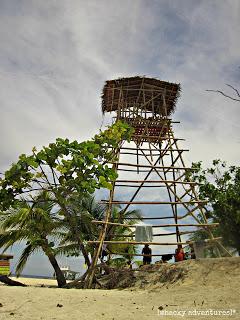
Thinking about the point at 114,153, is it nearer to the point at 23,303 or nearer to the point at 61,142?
the point at 61,142

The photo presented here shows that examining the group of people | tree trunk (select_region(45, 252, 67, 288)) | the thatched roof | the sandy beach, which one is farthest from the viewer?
the thatched roof

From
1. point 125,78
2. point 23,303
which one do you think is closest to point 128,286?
point 23,303

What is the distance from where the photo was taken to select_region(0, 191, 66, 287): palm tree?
1300cm

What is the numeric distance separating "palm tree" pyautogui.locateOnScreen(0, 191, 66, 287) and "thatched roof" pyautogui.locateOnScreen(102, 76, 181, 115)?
5001mm

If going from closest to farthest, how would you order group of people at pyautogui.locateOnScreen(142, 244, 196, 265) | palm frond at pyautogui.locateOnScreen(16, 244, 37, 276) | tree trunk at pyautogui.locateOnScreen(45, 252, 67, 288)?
group of people at pyautogui.locateOnScreen(142, 244, 196, 265) → tree trunk at pyautogui.locateOnScreen(45, 252, 67, 288) → palm frond at pyautogui.locateOnScreen(16, 244, 37, 276)

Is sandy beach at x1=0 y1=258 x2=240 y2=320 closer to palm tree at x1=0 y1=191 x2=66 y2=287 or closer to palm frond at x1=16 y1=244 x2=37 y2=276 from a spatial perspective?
palm tree at x1=0 y1=191 x2=66 y2=287

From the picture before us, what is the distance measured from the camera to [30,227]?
13.7 meters

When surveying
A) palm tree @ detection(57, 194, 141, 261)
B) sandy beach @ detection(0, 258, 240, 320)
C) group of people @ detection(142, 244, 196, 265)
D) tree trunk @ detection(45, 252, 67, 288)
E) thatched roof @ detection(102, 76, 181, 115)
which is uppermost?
thatched roof @ detection(102, 76, 181, 115)

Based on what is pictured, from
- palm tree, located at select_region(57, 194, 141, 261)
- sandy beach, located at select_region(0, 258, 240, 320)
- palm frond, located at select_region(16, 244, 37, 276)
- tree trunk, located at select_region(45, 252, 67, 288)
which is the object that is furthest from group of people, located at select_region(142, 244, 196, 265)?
palm frond, located at select_region(16, 244, 37, 276)

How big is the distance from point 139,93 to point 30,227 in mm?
7431

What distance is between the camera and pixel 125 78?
44.5 ft

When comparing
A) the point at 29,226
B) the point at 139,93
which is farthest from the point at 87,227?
the point at 139,93

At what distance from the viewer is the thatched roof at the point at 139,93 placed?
13.7m

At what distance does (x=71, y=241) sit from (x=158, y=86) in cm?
911
